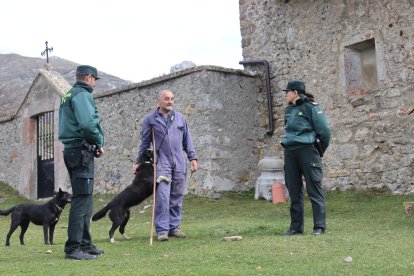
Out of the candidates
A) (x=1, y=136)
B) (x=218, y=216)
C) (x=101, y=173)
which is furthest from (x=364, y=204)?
(x=1, y=136)

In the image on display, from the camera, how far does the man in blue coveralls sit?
257 inches

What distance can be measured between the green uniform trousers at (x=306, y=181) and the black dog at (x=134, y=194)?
1.57m

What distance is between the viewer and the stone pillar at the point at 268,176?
11.1 m

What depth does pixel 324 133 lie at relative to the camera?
20.9 ft

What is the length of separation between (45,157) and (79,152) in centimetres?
1071

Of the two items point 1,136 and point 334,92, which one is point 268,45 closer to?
point 334,92

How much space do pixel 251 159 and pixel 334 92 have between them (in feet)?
7.41

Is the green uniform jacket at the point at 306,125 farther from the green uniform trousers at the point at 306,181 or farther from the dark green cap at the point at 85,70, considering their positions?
the dark green cap at the point at 85,70

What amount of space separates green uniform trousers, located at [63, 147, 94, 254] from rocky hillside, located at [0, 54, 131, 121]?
17.1 m

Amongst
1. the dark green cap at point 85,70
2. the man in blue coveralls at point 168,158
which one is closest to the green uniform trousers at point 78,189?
the dark green cap at point 85,70

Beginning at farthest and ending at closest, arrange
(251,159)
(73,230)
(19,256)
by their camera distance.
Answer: (251,159)
(19,256)
(73,230)

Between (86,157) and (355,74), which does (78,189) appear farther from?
(355,74)

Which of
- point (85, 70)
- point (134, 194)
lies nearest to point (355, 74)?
point (134, 194)

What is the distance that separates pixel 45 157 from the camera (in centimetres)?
1560
